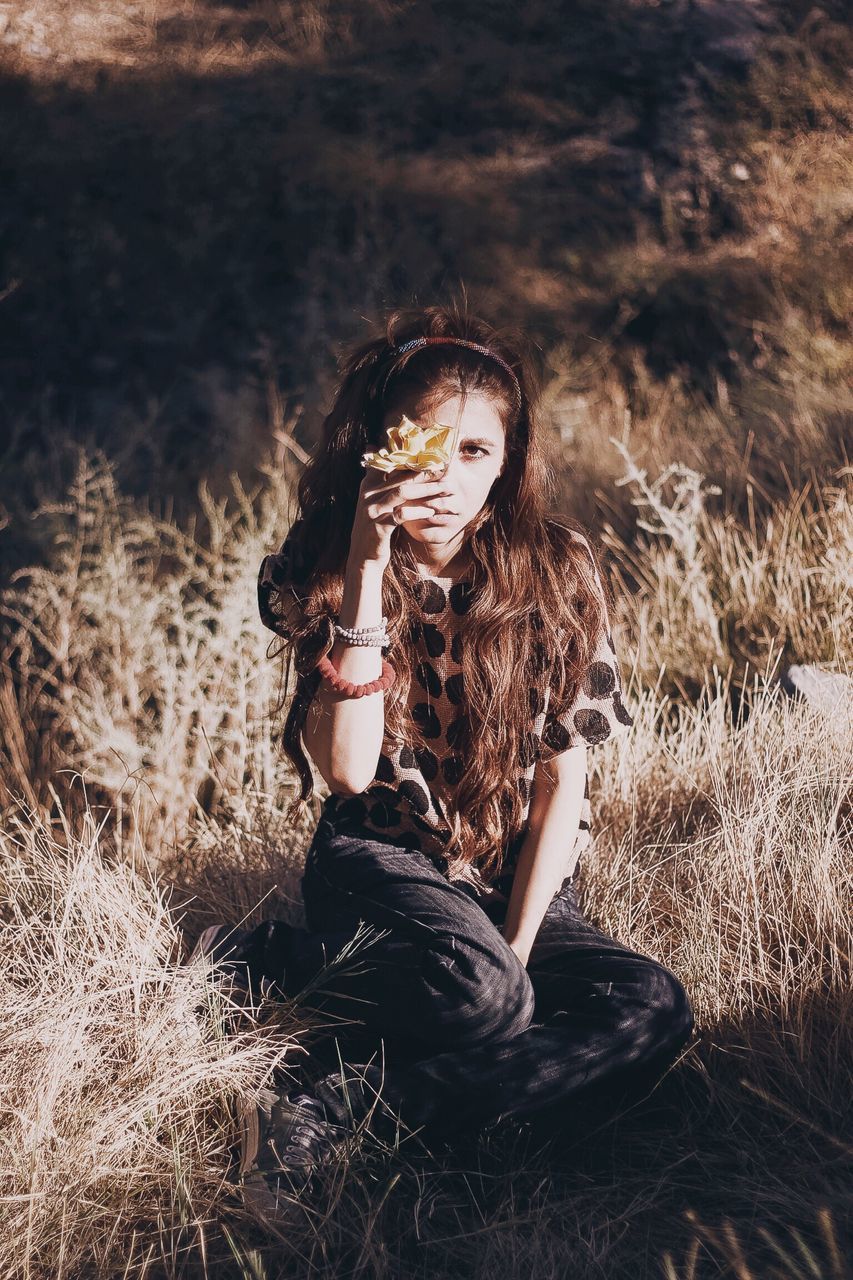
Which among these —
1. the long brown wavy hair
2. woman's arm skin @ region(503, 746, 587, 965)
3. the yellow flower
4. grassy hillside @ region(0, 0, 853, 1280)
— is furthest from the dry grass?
the yellow flower

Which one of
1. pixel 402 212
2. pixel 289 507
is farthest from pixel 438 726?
pixel 402 212

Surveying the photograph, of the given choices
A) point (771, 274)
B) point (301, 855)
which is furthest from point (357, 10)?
point (301, 855)

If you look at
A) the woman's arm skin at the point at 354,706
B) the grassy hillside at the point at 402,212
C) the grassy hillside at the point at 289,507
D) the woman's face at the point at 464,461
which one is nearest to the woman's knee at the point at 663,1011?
the grassy hillside at the point at 289,507

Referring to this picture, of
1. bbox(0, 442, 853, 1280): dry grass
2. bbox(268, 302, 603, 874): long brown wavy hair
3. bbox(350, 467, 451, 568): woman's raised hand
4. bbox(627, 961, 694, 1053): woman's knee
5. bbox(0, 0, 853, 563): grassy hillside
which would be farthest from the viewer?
bbox(0, 0, 853, 563): grassy hillside

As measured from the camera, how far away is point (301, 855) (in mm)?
2637

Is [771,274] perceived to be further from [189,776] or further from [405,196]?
[189,776]

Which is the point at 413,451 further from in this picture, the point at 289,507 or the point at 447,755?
the point at 289,507

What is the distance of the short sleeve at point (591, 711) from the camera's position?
6.52 ft

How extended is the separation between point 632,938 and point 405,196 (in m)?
4.87

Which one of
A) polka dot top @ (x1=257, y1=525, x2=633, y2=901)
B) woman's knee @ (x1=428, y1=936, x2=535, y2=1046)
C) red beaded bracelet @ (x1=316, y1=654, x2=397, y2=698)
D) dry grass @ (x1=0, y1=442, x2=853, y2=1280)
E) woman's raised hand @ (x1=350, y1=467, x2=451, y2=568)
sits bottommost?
dry grass @ (x1=0, y1=442, x2=853, y2=1280)

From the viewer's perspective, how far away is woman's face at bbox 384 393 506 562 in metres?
1.86

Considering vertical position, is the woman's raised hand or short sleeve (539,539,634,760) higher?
the woman's raised hand

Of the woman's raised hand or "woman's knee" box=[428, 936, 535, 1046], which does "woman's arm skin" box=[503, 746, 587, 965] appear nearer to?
"woman's knee" box=[428, 936, 535, 1046]

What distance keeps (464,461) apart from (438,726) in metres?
0.46
